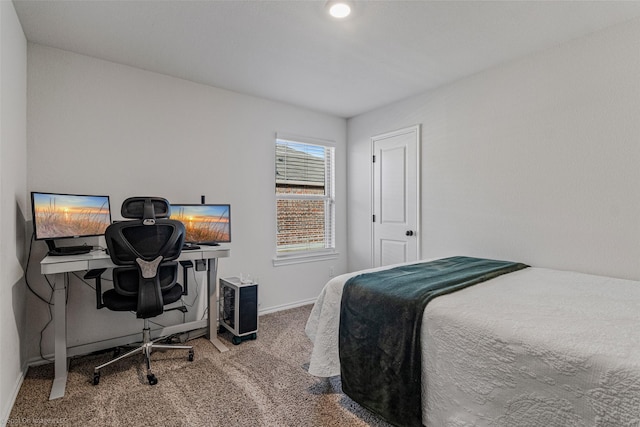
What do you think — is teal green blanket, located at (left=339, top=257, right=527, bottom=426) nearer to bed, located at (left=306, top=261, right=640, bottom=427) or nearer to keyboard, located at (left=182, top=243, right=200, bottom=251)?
bed, located at (left=306, top=261, right=640, bottom=427)

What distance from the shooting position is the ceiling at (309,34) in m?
2.05

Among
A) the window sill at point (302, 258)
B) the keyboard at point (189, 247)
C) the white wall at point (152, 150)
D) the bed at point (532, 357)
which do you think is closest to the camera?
the bed at point (532, 357)

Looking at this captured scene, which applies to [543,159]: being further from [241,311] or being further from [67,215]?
[67,215]

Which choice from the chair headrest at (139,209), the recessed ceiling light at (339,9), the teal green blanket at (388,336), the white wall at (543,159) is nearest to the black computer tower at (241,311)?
the chair headrest at (139,209)

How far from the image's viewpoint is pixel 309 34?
2326 mm

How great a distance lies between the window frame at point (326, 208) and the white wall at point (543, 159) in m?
1.21

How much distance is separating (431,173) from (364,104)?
1.20 meters

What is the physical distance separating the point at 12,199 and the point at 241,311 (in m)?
1.80

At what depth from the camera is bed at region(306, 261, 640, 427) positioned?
1113mm

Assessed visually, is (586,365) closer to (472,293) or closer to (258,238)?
(472,293)

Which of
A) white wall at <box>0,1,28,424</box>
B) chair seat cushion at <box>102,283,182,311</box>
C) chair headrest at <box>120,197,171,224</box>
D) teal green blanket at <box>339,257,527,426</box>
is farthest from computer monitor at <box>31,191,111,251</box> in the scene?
teal green blanket at <box>339,257,527,426</box>

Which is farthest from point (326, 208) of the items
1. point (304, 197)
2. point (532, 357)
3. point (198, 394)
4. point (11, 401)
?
point (11, 401)

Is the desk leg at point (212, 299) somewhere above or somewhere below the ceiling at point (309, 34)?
below

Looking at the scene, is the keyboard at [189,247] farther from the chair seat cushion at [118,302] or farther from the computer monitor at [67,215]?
the computer monitor at [67,215]
